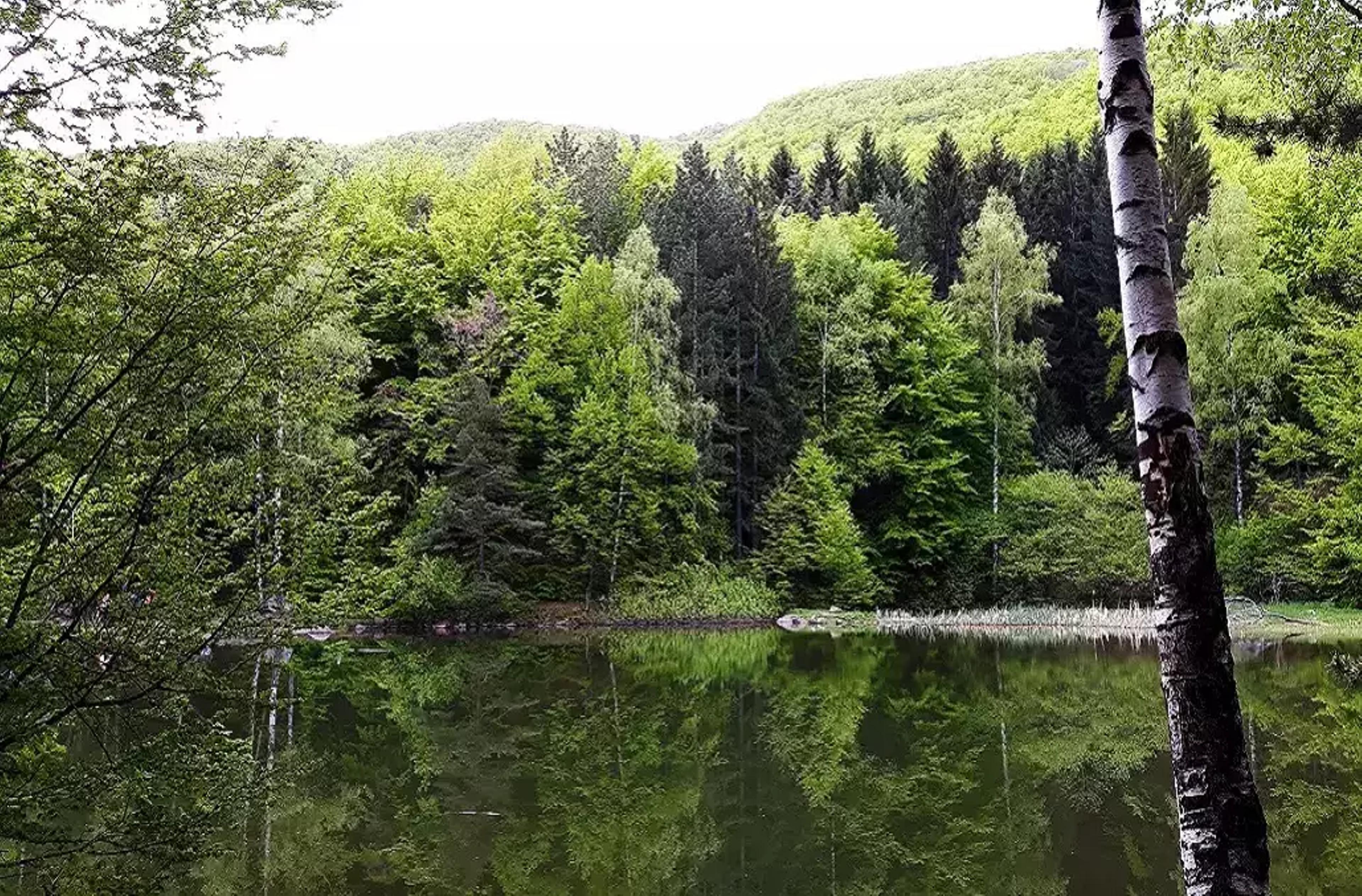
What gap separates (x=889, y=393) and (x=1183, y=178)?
48.0 feet

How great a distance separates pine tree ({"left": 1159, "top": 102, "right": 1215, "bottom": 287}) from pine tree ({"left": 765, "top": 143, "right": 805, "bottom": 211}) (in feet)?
43.3

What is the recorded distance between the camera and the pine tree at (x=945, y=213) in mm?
39031

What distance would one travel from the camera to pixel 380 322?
94.7 feet

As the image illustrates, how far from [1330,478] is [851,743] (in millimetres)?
18865

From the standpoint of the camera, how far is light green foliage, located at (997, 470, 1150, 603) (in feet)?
85.5

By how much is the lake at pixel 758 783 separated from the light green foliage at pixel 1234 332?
41.9 ft

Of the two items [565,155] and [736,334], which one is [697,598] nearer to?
[736,334]

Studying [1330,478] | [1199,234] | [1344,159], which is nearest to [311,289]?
[1344,159]

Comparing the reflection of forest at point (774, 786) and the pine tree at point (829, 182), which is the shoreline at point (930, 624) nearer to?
the reflection of forest at point (774, 786)

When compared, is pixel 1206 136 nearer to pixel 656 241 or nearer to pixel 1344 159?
pixel 656 241

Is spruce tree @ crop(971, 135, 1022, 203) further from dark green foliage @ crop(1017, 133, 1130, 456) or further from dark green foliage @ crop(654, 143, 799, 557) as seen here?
dark green foliage @ crop(654, 143, 799, 557)

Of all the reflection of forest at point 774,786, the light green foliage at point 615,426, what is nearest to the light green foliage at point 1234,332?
the light green foliage at point 615,426

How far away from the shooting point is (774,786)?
334 inches

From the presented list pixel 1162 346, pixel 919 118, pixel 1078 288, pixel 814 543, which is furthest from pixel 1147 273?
pixel 919 118
